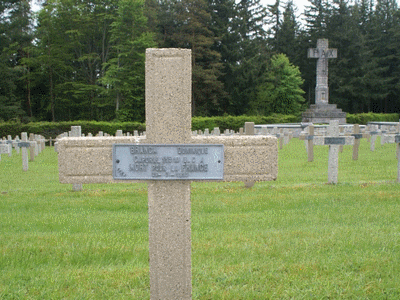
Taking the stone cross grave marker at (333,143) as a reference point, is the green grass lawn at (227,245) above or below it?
below

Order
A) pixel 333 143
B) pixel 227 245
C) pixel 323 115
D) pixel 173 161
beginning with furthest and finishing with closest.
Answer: pixel 323 115 → pixel 333 143 → pixel 227 245 → pixel 173 161

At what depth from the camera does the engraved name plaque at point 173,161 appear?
8.99 ft

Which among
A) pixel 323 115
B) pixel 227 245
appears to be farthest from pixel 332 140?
pixel 323 115

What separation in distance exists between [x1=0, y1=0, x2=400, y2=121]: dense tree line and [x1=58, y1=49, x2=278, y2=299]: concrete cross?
36.0m

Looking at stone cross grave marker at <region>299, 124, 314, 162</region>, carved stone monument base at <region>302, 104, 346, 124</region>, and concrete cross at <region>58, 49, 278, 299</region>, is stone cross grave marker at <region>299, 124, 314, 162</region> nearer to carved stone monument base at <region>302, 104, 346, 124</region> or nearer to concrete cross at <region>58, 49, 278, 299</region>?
concrete cross at <region>58, 49, 278, 299</region>

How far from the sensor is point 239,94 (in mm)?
45781

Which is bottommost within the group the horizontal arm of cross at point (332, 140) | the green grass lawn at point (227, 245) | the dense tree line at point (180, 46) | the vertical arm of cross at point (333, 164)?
the green grass lawn at point (227, 245)

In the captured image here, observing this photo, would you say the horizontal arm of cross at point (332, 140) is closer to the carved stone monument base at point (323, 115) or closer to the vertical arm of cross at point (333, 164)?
the vertical arm of cross at point (333, 164)

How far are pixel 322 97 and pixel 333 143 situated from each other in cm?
3103

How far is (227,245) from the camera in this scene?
4.23m

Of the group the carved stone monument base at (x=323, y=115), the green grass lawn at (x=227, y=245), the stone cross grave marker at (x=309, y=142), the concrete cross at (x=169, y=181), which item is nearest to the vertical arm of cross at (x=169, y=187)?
the concrete cross at (x=169, y=181)

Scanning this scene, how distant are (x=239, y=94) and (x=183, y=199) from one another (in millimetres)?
43518

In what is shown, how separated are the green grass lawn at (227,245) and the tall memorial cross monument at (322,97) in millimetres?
30481

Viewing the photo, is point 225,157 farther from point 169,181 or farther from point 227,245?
point 227,245
